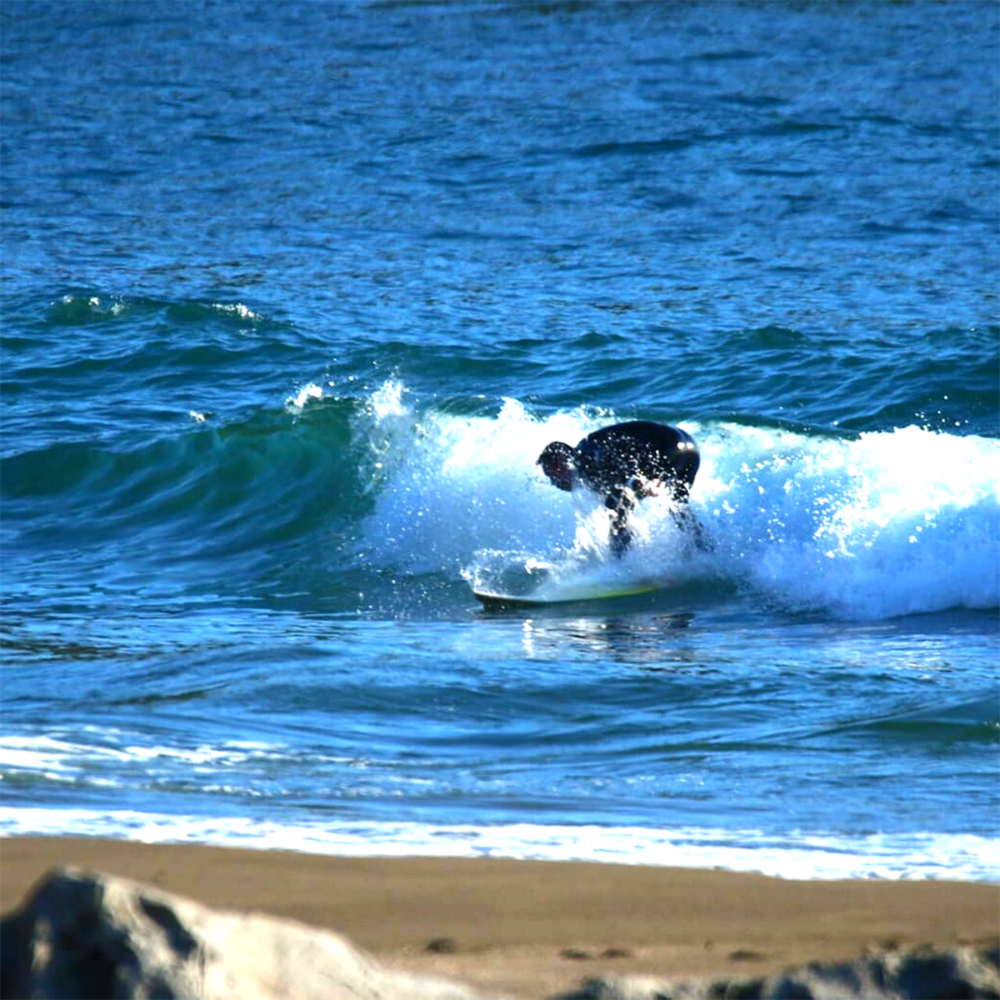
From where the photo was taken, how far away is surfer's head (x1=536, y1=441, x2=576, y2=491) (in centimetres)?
1040

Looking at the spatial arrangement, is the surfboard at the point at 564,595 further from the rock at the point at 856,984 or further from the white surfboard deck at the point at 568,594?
the rock at the point at 856,984

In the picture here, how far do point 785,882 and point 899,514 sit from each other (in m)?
6.98

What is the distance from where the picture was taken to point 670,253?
18.4m

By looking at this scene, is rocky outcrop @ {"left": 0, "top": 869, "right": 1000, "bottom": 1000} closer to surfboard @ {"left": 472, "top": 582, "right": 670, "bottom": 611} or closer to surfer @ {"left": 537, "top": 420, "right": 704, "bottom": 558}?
surfboard @ {"left": 472, "top": 582, "right": 670, "bottom": 611}

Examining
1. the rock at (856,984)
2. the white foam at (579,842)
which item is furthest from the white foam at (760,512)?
the rock at (856,984)

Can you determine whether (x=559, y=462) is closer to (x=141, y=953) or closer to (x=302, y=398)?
(x=302, y=398)

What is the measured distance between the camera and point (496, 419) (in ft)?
43.5

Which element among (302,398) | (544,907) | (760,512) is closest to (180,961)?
(544,907)

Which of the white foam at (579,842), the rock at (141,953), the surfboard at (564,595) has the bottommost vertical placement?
the rock at (141,953)

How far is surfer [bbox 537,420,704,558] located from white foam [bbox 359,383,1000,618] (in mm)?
116

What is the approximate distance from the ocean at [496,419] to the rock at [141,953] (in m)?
1.81

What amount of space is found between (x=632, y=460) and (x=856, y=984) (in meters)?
7.82

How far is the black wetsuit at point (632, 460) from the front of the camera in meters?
10.3

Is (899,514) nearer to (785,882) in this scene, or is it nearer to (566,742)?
(566,742)
